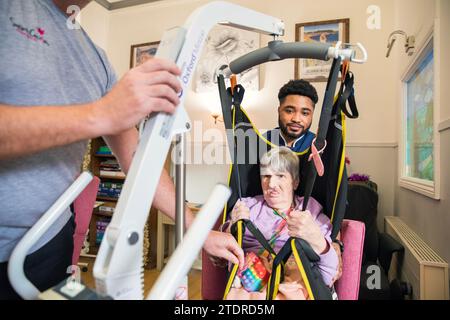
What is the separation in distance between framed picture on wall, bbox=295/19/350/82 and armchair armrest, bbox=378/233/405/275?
1.38 m

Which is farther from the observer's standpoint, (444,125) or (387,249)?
(387,249)

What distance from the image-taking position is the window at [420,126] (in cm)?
155

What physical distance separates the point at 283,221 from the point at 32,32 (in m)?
0.83

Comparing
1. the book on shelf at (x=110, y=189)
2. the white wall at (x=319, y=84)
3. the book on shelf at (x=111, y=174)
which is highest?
the white wall at (x=319, y=84)

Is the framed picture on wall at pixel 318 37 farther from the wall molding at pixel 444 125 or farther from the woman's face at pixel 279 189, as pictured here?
the woman's face at pixel 279 189

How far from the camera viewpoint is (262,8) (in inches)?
106

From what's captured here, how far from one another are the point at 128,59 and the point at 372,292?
313 cm

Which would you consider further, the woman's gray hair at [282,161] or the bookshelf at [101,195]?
the bookshelf at [101,195]

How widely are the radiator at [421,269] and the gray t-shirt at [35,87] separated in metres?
1.40

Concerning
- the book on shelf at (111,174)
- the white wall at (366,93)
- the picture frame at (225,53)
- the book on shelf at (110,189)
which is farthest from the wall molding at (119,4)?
the book on shelf at (110,189)

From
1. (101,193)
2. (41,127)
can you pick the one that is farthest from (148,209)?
(101,193)

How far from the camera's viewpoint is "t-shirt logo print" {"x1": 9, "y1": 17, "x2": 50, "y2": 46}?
0.55 meters

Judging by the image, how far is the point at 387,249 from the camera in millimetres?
1694

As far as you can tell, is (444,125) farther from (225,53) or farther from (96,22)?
(96,22)
